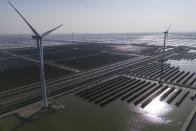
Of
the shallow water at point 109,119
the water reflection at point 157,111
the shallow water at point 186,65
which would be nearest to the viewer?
the shallow water at point 109,119

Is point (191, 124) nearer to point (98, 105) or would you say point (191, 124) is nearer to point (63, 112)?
point (98, 105)

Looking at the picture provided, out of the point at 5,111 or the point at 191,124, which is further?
the point at 5,111

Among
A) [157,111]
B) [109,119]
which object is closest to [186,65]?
[157,111]

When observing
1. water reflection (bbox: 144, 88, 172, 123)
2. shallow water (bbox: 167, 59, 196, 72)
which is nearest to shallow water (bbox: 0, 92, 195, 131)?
water reflection (bbox: 144, 88, 172, 123)

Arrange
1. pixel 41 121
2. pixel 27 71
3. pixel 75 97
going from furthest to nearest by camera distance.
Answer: pixel 27 71 < pixel 75 97 < pixel 41 121

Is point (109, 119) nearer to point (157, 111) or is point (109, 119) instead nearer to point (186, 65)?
point (157, 111)

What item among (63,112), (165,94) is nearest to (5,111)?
(63,112)

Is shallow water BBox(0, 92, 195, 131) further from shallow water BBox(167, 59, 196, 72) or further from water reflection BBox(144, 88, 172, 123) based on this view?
shallow water BBox(167, 59, 196, 72)

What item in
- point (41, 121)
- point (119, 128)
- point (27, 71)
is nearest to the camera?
point (119, 128)

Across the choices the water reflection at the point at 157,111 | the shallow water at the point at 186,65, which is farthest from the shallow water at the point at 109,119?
the shallow water at the point at 186,65

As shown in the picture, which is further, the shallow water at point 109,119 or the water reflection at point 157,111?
the water reflection at point 157,111

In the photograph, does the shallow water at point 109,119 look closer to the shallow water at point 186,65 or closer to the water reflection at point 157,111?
the water reflection at point 157,111
